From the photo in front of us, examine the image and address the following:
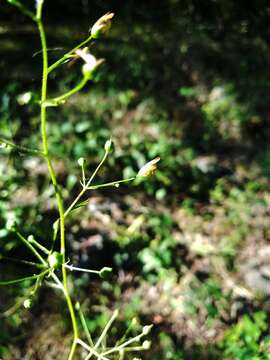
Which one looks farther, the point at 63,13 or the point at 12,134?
the point at 63,13


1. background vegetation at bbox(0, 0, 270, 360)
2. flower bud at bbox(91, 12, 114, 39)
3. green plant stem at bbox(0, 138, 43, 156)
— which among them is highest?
flower bud at bbox(91, 12, 114, 39)

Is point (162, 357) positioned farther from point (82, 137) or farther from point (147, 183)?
point (82, 137)

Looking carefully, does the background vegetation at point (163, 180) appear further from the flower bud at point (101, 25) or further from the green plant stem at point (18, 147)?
the flower bud at point (101, 25)

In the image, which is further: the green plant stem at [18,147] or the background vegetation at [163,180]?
the background vegetation at [163,180]

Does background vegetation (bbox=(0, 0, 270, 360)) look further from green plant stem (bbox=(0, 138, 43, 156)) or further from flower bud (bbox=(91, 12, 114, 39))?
flower bud (bbox=(91, 12, 114, 39))

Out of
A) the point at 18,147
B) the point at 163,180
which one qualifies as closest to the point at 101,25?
the point at 18,147

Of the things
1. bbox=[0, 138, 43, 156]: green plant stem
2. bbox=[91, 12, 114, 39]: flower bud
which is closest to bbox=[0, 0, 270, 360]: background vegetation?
bbox=[0, 138, 43, 156]: green plant stem

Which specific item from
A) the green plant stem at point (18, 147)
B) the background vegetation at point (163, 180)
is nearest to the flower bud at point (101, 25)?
the green plant stem at point (18, 147)

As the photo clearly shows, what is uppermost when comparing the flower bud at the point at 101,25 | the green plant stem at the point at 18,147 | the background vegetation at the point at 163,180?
the flower bud at the point at 101,25

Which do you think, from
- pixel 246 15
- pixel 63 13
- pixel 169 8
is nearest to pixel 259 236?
pixel 246 15
